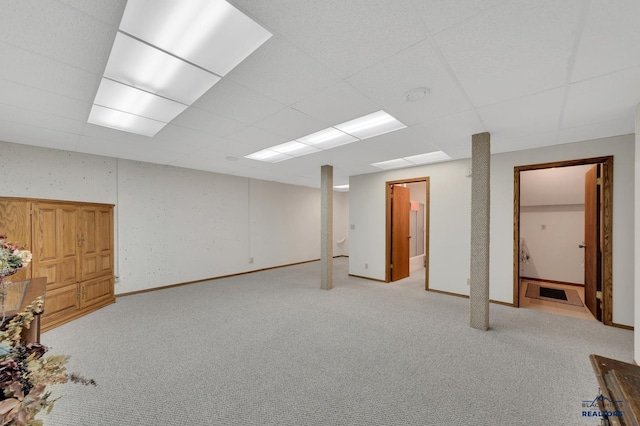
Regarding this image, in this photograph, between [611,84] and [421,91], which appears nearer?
[611,84]

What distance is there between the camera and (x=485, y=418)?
1.73 m

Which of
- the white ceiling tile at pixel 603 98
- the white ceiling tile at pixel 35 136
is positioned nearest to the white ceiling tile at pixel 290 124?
the white ceiling tile at pixel 603 98

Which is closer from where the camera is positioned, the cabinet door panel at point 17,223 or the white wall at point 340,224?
the cabinet door panel at point 17,223

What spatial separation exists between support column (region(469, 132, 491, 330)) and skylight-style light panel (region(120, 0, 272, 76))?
9.54 ft

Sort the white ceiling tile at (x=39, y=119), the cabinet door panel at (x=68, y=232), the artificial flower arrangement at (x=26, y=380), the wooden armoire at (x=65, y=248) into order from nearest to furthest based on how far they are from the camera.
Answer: the artificial flower arrangement at (x=26, y=380)
the white ceiling tile at (x=39, y=119)
the wooden armoire at (x=65, y=248)
the cabinet door panel at (x=68, y=232)

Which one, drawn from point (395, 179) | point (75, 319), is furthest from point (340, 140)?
point (75, 319)

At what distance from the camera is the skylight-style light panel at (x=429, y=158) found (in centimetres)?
427

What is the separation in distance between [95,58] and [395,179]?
4931mm

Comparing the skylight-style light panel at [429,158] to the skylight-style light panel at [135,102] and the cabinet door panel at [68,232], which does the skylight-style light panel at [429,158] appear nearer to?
the skylight-style light panel at [135,102]

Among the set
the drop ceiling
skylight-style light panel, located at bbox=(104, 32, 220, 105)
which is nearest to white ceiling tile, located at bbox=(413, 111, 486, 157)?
the drop ceiling

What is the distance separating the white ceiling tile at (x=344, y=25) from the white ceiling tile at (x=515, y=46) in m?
0.27

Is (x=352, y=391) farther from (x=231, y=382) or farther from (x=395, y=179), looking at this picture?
(x=395, y=179)

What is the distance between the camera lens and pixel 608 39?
1508 millimetres

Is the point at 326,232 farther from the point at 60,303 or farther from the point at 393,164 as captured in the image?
the point at 60,303
